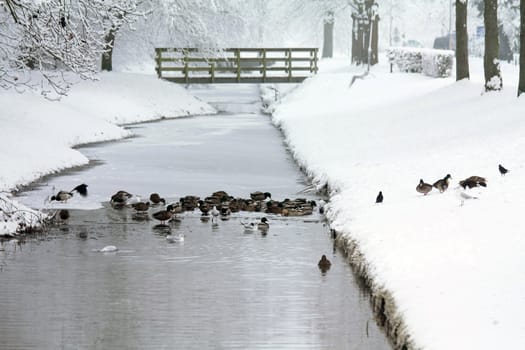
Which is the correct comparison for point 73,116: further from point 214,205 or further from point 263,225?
point 263,225

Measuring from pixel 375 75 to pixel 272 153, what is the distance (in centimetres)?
2464

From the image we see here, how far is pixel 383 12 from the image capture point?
73500 millimetres

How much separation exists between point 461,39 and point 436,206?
2182cm

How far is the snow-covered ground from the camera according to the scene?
28391 millimetres

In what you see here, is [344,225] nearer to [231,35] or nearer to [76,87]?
[76,87]

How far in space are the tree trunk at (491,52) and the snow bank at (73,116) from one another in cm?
1247

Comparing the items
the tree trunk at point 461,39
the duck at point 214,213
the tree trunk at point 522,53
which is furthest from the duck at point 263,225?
the tree trunk at point 461,39

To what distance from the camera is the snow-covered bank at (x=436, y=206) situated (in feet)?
38.2

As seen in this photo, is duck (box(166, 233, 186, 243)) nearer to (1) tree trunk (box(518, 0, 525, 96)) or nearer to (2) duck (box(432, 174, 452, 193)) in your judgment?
(2) duck (box(432, 174, 452, 193))

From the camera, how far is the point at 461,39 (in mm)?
38688

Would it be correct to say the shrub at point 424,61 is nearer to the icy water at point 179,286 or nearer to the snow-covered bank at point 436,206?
the snow-covered bank at point 436,206

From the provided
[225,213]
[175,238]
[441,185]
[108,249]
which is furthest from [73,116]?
[441,185]

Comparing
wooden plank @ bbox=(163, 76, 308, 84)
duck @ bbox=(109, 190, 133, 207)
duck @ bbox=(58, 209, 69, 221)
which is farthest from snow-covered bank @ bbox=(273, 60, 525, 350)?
wooden plank @ bbox=(163, 76, 308, 84)

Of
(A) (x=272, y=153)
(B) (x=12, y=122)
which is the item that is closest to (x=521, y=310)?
(A) (x=272, y=153)
